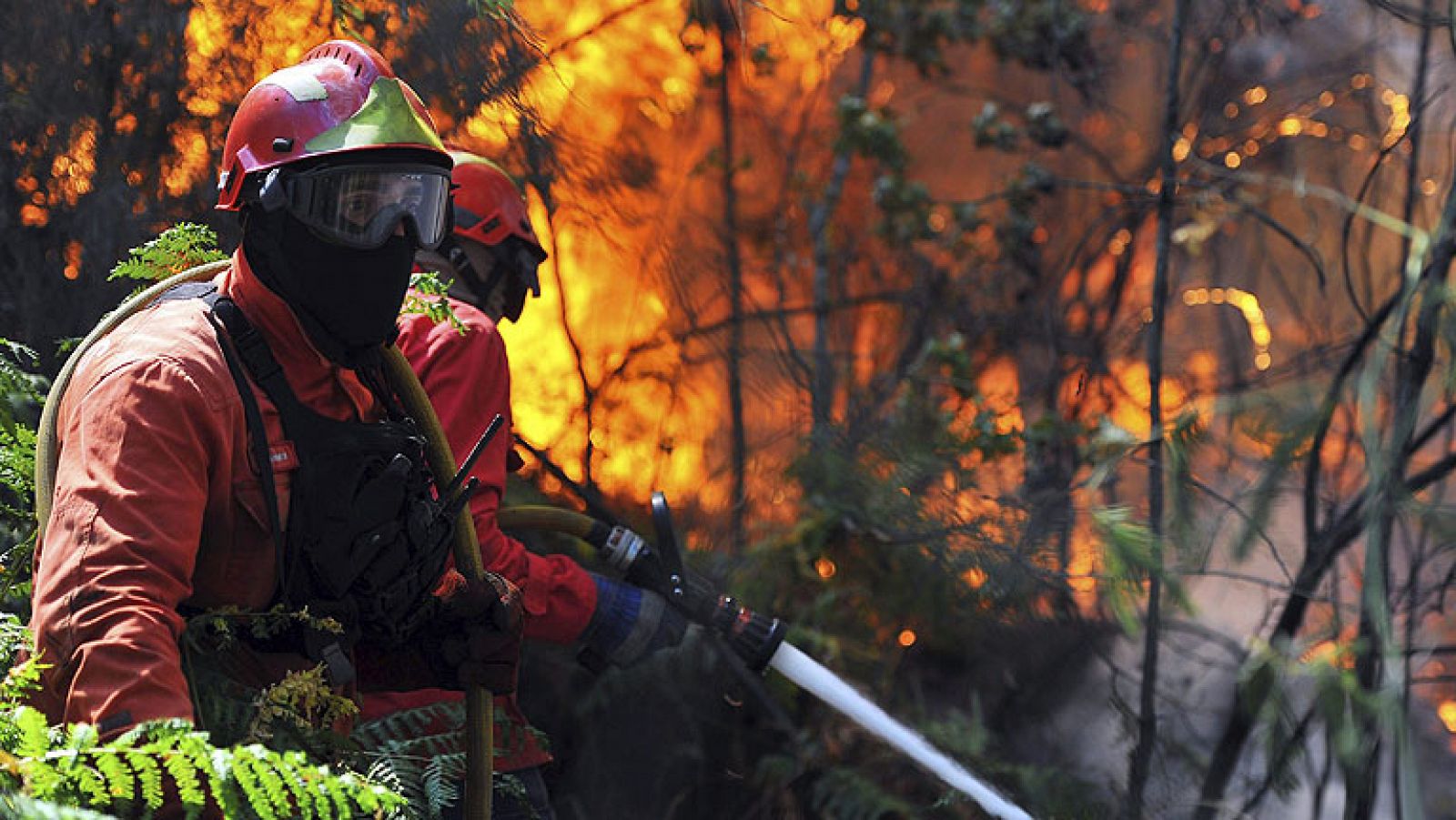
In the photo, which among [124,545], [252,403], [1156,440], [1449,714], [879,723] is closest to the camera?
[124,545]

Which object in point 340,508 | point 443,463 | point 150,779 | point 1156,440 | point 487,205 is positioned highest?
point 1156,440

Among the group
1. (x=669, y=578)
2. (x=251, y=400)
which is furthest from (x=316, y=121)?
(x=669, y=578)

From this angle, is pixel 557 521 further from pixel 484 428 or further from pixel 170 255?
pixel 170 255

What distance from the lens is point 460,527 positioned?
89.6 inches

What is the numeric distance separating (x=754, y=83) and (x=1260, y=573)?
3125 mm

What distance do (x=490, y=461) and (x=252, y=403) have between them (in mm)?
797

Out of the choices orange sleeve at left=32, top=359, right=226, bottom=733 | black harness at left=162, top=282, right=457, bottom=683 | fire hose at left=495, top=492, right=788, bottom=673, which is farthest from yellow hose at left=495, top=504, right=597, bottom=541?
orange sleeve at left=32, top=359, right=226, bottom=733

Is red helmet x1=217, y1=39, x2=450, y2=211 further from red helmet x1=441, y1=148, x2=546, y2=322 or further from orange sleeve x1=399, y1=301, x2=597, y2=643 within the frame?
red helmet x1=441, y1=148, x2=546, y2=322

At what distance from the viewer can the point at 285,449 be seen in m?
1.95

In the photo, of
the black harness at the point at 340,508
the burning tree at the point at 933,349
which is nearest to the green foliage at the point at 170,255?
the black harness at the point at 340,508

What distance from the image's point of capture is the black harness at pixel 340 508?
1.94 metres

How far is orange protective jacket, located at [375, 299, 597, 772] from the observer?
2656mm

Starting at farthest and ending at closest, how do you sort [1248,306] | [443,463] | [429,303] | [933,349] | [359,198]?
[1248,306] < [933,349] < [429,303] < [443,463] < [359,198]

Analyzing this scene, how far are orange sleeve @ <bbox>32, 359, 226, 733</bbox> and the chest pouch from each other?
145 millimetres
